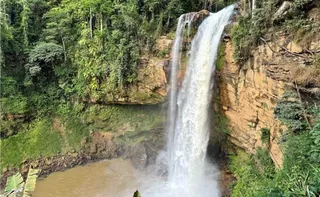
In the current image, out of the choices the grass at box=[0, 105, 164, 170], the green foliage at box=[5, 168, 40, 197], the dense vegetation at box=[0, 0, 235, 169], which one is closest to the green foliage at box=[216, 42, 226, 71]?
the dense vegetation at box=[0, 0, 235, 169]

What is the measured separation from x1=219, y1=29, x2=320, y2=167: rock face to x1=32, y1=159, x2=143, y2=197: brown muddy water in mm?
5289

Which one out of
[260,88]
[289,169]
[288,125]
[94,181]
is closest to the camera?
[289,169]

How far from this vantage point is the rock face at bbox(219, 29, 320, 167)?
7.38 metres

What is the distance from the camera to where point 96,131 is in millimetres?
15680

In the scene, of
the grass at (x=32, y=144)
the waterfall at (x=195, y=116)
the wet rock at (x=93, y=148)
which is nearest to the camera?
the waterfall at (x=195, y=116)

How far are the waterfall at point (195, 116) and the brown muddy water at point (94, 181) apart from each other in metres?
1.45

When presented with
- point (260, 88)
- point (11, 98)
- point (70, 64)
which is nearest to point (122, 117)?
point (70, 64)

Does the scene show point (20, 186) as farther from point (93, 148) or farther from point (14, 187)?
point (93, 148)

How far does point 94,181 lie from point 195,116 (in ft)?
19.0

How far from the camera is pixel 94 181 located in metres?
12.8

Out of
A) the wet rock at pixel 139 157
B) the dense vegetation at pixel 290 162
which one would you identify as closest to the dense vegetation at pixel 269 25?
the dense vegetation at pixel 290 162

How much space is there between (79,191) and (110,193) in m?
1.51

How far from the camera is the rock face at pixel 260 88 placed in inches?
290

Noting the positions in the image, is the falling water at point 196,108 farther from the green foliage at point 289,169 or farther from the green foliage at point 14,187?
the green foliage at point 14,187
